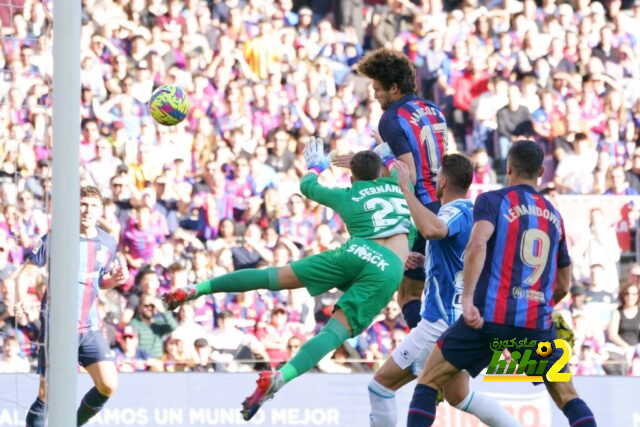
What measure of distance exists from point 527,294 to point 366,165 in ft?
5.79

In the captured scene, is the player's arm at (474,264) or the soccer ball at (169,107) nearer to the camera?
the player's arm at (474,264)

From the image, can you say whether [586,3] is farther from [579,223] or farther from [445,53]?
[579,223]

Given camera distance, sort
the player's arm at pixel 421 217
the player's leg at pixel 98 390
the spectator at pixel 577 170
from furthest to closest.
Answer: the spectator at pixel 577 170 → the player's leg at pixel 98 390 → the player's arm at pixel 421 217

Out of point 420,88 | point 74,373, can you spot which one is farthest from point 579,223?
point 74,373

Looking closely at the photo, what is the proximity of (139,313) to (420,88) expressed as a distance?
5.12 m

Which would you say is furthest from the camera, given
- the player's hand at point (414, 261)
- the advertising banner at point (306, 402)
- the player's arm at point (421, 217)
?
the advertising banner at point (306, 402)

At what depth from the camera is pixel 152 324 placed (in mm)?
13273

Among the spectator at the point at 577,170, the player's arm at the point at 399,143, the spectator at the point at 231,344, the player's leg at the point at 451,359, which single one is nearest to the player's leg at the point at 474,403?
the player's leg at the point at 451,359

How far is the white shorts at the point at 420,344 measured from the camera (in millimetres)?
8531

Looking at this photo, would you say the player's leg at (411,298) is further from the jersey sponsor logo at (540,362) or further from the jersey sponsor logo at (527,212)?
the jersey sponsor logo at (527,212)

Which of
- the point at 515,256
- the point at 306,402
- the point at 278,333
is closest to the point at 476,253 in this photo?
the point at 515,256

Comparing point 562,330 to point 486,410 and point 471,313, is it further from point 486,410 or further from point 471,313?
point 471,313

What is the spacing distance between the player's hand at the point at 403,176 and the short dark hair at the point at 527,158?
738 millimetres

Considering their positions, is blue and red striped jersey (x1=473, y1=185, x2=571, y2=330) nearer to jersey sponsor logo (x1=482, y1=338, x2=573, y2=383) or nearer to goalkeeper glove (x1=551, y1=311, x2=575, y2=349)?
jersey sponsor logo (x1=482, y1=338, x2=573, y2=383)
